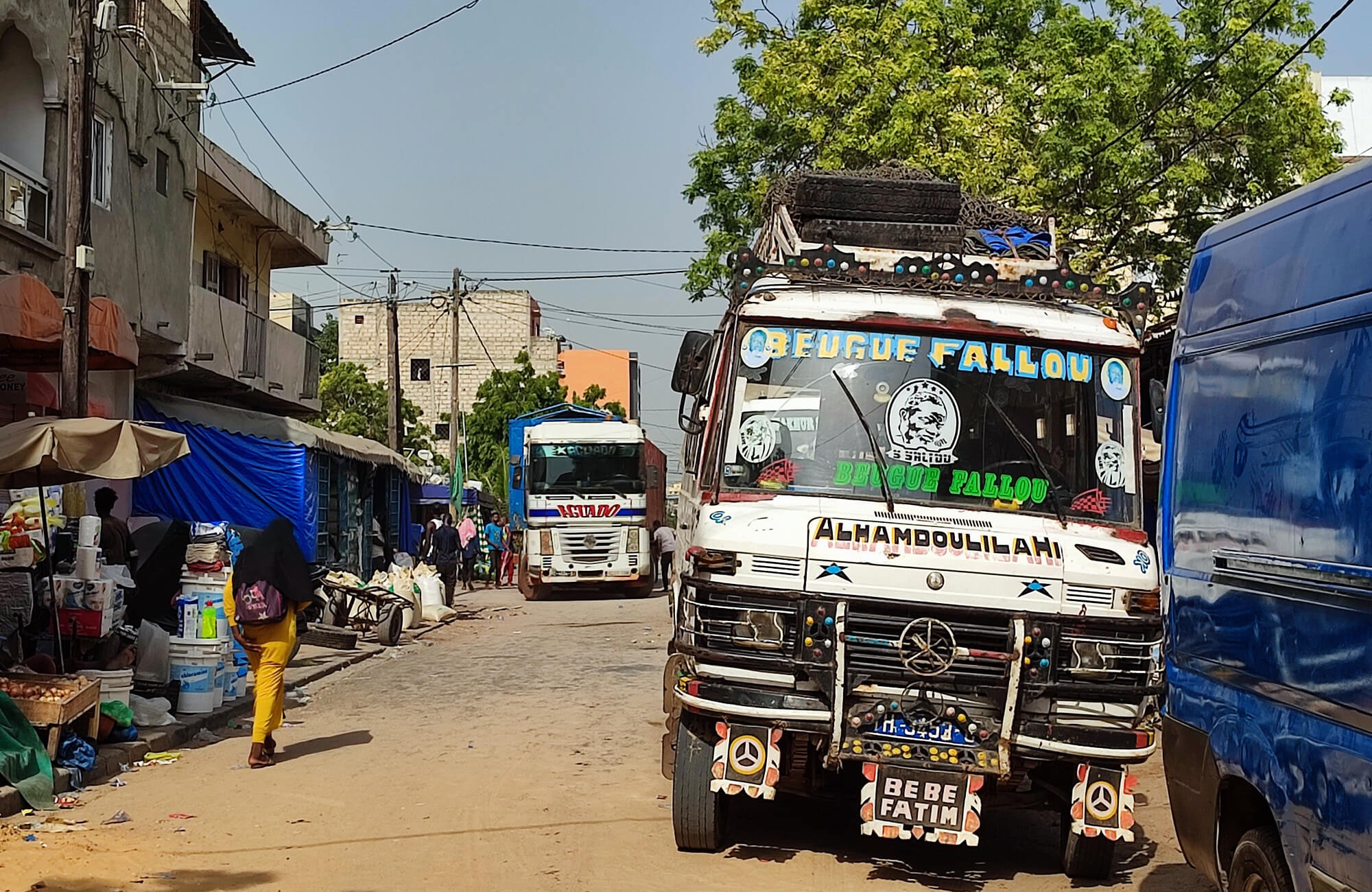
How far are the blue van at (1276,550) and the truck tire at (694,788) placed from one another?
2.31 metres

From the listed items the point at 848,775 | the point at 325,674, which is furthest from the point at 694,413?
the point at 325,674

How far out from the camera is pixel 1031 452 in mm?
7129

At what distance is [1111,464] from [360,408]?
50.6 m

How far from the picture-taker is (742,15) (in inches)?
890

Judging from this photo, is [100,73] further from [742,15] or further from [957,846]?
[957,846]

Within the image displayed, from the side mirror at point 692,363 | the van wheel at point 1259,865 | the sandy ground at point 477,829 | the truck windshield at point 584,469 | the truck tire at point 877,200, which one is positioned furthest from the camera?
the truck windshield at point 584,469

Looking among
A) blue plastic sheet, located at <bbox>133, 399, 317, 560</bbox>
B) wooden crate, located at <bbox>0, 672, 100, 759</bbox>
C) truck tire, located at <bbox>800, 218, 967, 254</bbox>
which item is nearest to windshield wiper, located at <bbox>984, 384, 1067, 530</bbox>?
truck tire, located at <bbox>800, 218, 967, 254</bbox>

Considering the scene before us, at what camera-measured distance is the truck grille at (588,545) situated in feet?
95.8

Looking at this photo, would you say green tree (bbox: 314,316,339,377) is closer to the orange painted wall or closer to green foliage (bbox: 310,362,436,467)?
the orange painted wall

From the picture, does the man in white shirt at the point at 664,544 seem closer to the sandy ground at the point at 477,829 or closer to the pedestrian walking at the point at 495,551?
the pedestrian walking at the point at 495,551

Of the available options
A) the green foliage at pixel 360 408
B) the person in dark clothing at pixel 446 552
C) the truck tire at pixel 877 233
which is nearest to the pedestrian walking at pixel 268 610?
the truck tire at pixel 877 233

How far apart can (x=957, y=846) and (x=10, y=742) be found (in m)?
5.73

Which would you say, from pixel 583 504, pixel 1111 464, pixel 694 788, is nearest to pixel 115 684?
pixel 694 788

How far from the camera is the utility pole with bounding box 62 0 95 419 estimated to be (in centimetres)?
1234
